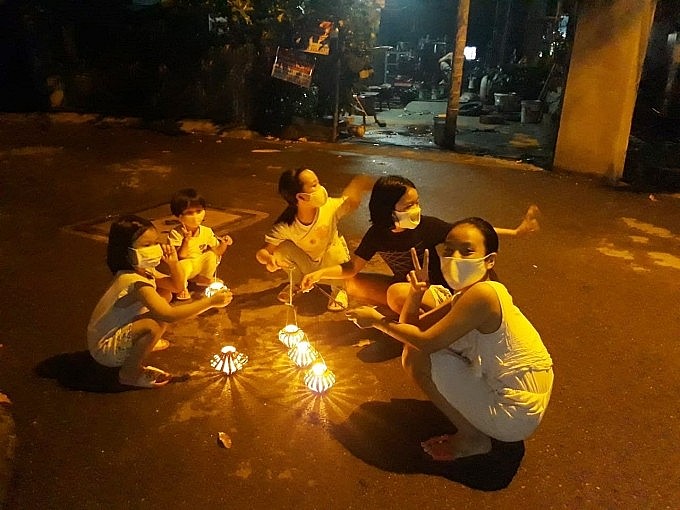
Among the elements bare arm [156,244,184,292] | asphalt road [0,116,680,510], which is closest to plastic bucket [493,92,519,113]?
asphalt road [0,116,680,510]

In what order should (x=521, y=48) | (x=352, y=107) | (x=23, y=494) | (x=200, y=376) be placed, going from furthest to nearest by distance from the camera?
1. (x=521, y=48)
2. (x=352, y=107)
3. (x=200, y=376)
4. (x=23, y=494)

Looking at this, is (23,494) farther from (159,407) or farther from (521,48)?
(521,48)

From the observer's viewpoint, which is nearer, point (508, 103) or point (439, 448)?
point (439, 448)

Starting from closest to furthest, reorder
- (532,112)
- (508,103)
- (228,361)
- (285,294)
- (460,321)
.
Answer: (460,321), (228,361), (285,294), (532,112), (508,103)

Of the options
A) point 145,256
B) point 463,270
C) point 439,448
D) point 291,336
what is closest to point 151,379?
point 145,256

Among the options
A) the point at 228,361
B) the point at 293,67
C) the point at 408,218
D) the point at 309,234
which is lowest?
the point at 228,361

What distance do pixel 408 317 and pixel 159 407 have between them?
153cm

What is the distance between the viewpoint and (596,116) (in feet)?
32.1

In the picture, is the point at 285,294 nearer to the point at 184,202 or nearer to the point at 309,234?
the point at 309,234

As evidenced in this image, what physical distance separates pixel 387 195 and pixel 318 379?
119 centimetres

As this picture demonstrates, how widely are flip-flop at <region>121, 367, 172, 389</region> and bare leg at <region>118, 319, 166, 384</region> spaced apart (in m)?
0.02

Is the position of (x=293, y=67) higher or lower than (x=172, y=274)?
higher

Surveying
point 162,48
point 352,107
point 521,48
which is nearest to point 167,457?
point 352,107

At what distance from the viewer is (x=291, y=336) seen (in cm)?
420
